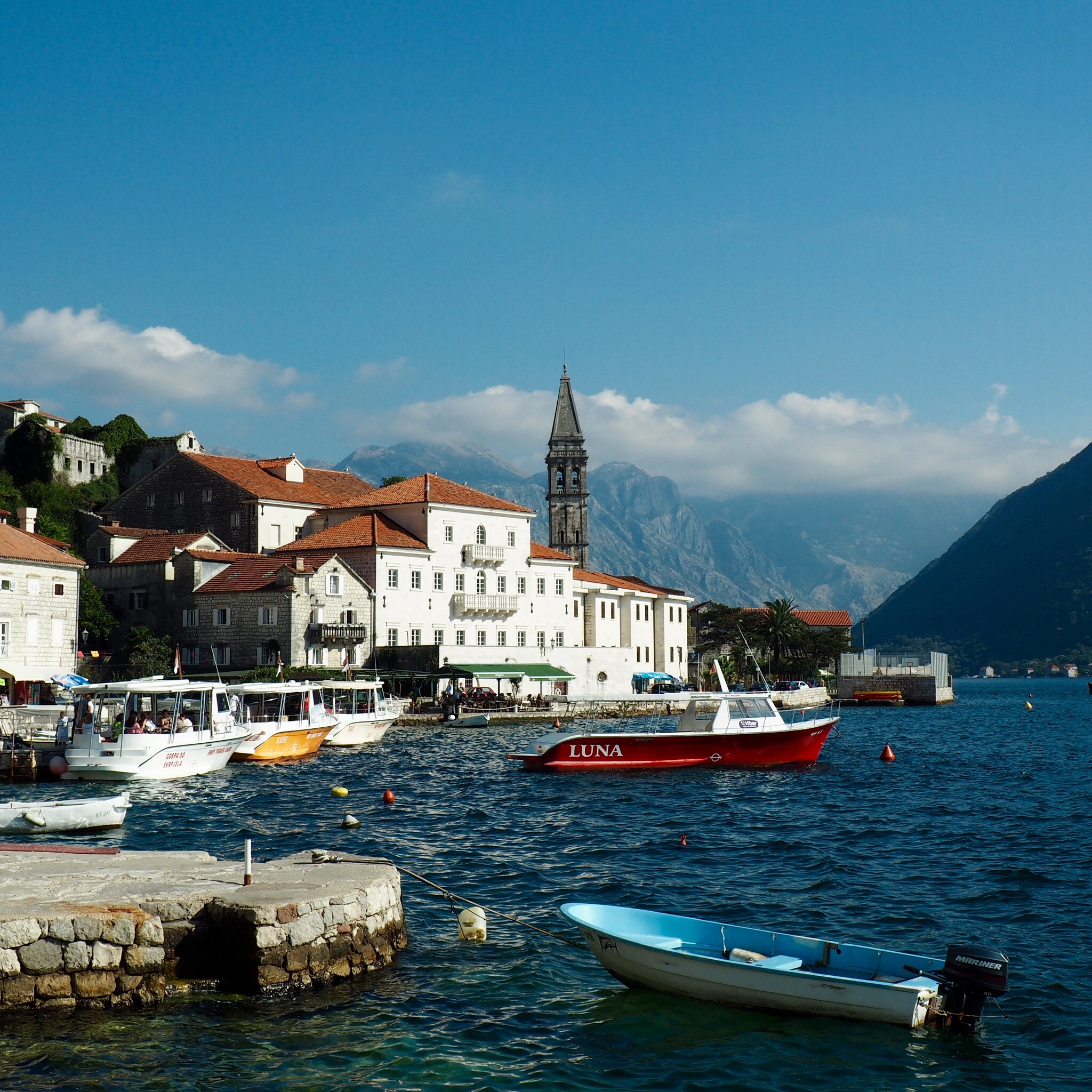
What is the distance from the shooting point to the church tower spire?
452ft

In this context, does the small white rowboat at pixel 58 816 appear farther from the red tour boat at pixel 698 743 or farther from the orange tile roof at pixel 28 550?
the orange tile roof at pixel 28 550

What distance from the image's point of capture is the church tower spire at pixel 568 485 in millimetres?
137625

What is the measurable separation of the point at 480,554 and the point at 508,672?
30.9 ft

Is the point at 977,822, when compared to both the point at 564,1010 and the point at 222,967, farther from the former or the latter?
the point at 222,967

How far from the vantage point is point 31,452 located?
9488 cm

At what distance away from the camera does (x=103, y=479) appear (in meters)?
99.4

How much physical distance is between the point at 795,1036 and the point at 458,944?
5.63m

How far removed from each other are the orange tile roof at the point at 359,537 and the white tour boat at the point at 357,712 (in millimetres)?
17772

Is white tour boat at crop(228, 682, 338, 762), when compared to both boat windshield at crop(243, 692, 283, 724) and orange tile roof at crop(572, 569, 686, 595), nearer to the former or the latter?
boat windshield at crop(243, 692, 283, 724)

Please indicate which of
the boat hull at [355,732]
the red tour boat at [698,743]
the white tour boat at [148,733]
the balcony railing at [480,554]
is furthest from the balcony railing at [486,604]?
the red tour boat at [698,743]

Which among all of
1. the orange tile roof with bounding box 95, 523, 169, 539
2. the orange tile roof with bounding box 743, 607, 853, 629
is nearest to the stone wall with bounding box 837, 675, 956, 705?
the orange tile roof with bounding box 743, 607, 853, 629

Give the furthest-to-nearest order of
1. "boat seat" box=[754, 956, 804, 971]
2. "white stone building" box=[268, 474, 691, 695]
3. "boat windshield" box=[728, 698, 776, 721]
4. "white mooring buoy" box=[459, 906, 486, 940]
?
"white stone building" box=[268, 474, 691, 695]
"boat windshield" box=[728, 698, 776, 721]
"white mooring buoy" box=[459, 906, 486, 940]
"boat seat" box=[754, 956, 804, 971]

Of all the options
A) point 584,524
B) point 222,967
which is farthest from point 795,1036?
point 584,524

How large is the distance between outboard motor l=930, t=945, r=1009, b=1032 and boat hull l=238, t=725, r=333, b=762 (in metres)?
37.3
